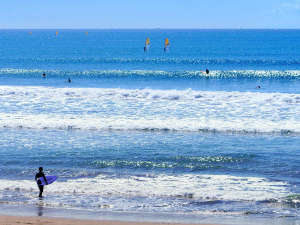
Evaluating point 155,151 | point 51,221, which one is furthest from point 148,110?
point 51,221

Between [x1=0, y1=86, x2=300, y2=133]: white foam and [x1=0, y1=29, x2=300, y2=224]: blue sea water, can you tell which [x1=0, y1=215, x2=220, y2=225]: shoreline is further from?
[x1=0, y1=86, x2=300, y2=133]: white foam

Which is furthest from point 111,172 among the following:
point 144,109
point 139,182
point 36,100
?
point 36,100

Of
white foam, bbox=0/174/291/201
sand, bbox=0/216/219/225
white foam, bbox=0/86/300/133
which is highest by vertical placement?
white foam, bbox=0/86/300/133

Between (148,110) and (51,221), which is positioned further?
(148,110)

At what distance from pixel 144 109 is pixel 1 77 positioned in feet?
97.7

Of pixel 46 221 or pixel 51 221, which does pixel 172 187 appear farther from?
pixel 46 221

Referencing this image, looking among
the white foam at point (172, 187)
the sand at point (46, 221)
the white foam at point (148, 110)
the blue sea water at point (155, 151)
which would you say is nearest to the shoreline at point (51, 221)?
the sand at point (46, 221)

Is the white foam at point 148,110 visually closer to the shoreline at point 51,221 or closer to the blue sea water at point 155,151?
the blue sea water at point 155,151

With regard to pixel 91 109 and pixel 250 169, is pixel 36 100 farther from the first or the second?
pixel 250 169

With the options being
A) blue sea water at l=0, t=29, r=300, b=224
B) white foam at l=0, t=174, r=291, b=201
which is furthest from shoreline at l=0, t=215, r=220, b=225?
white foam at l=0, t=174, r=291, b=201

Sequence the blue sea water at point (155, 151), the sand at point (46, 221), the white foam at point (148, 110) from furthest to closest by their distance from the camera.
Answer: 1. the white foam at point (148, 110)
2. the blue sea water at point (155, 151)
3. the sand at point (46, 221)

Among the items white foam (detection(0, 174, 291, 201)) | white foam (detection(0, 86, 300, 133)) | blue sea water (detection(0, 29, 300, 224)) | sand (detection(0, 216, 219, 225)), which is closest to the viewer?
sand (detection(0, 216, 219, 225))

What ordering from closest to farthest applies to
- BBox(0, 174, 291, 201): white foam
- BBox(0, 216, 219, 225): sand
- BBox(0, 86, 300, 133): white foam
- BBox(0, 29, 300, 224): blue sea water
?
BBox(0, 216, 219, 225): sand
BBox(0, 29, 300, 224): blue sea water
BBox(0, 174, 291, 201): white foam
BBox(0, 86, 300, 133): white foam

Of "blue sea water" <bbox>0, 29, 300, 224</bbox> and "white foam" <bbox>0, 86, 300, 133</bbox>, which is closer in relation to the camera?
"blue sea water" <bbox>0, 29, 300, 224</bbox>
